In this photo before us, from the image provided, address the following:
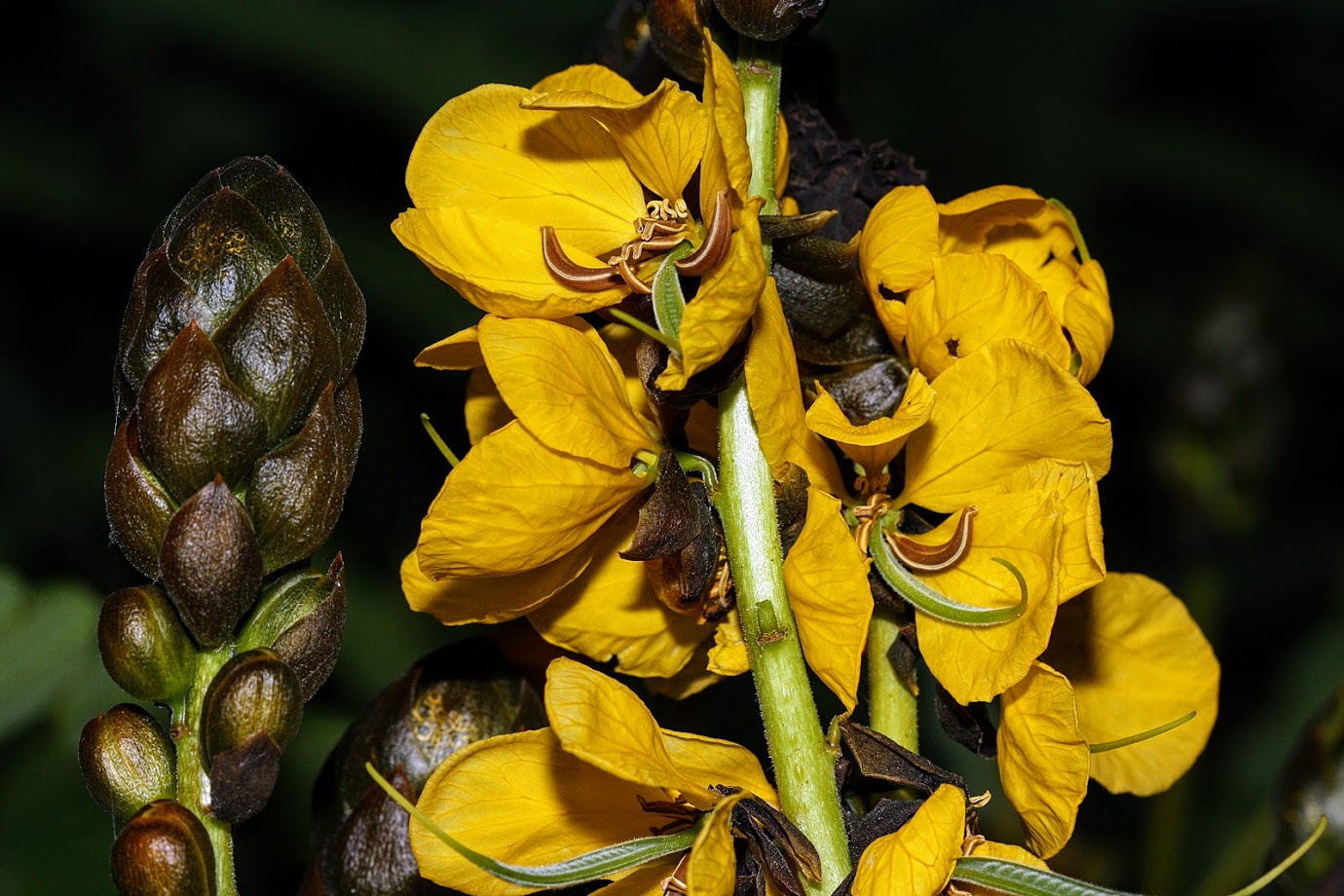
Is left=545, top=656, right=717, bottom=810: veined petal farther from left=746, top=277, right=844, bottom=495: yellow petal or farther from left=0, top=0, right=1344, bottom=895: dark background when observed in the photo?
left=0, top=0, right=1344, bottom=895: dark background

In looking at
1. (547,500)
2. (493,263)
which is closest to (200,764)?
(547,500)

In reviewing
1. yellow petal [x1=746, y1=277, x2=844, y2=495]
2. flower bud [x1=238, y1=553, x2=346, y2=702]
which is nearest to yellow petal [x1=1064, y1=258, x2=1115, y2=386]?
yellow petal [x1=746, y1=277, x2=844, y2=495]

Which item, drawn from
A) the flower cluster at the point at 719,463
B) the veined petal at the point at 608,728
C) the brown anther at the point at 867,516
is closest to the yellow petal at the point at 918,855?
the flower cluster at the point at 719,463

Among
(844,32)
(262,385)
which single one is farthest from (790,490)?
(844,32)

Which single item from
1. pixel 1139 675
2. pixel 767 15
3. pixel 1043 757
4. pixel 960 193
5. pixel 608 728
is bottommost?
pixel 960 193

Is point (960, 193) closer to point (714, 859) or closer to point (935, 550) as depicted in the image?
point (935, 550)
